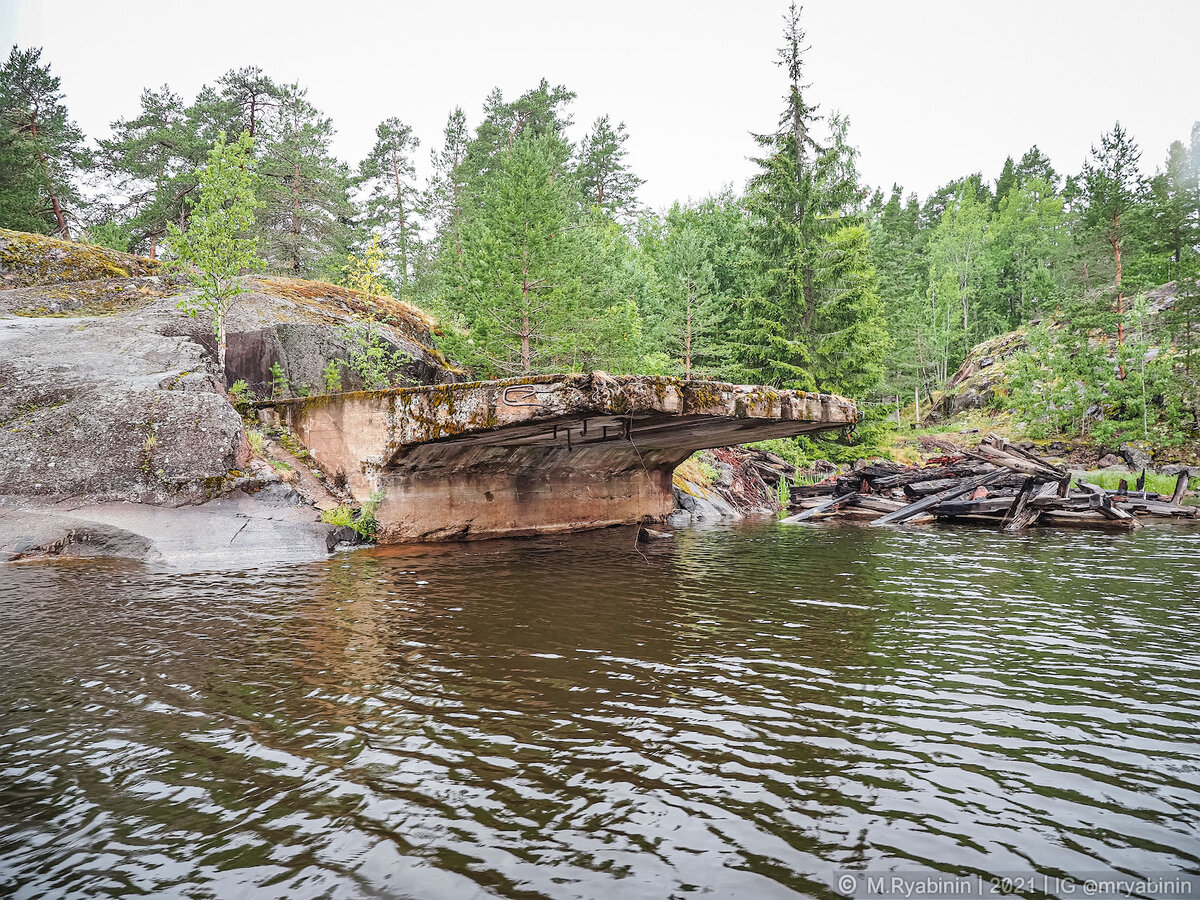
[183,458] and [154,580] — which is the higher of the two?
[183,458]

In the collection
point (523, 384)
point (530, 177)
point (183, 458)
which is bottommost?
point (183, 458)

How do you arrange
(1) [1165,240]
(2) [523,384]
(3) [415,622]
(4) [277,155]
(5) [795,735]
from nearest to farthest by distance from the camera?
1. (5) [795,735]
2. (3) [415,622]
3. (2) [523,384]
4. (4) [277,155]
5. (1) [1165,240]

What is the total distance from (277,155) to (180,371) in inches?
762

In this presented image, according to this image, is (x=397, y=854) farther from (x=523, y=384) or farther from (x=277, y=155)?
(x=277, y=155)

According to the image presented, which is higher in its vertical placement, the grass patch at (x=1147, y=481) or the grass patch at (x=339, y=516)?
the grass patch at (x=339, y=516)

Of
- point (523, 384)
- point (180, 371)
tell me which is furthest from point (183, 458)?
point (523, 384)

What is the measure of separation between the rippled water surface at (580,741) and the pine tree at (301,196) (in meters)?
23.4

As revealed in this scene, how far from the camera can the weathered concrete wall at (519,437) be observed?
8.44 m

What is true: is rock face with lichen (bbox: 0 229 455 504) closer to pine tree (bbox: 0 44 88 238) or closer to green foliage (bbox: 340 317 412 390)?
green foliage (bbox: 340 317 412 390)

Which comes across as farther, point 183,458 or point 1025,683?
point 183,458

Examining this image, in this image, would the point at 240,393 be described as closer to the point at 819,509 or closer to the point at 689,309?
the point at 819,509

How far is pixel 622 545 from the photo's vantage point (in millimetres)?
10688

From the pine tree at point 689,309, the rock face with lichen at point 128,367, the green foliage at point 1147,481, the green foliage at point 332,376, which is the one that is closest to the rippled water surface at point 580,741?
the rock face with lichen at point 128,367

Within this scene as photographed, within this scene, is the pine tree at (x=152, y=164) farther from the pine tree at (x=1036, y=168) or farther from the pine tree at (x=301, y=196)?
the pine tree at (x=1036, y=168)
